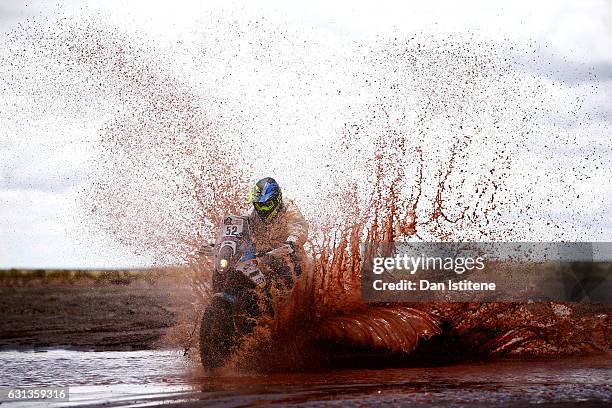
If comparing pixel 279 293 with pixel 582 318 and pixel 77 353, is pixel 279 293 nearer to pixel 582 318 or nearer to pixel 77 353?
pixel 77 353

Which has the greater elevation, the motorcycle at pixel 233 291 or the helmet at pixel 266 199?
the helmet at pixel 266 199

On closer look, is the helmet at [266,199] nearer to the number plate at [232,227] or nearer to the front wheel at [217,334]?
the number plate at [232,227]

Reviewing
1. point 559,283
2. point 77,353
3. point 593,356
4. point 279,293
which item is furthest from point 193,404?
point 559,283

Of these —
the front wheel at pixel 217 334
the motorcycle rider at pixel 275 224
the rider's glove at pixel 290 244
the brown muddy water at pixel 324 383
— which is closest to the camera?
the brown muddy water at pixel 324 383

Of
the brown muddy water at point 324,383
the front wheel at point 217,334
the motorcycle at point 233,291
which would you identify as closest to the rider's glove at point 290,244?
the motorcycle at point 233,291

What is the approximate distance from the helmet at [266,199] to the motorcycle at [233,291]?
1.47ft

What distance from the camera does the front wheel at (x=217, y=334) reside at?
34.3 ft

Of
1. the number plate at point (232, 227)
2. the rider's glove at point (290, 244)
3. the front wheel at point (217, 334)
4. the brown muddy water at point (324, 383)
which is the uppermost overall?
the number plate at point (232, 227)

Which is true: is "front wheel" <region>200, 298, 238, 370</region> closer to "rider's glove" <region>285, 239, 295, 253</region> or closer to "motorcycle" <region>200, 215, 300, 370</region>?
"motorcycle" <region>200, 215, 300, 370</region>

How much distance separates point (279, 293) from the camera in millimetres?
10953

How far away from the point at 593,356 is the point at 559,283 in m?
2.49

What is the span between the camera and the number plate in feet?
34.8

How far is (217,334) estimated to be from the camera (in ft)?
34.5

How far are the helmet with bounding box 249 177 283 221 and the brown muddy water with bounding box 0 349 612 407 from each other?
2.06 meters
